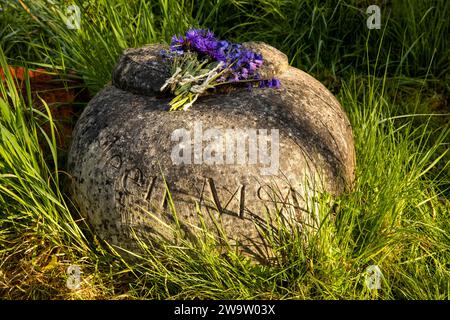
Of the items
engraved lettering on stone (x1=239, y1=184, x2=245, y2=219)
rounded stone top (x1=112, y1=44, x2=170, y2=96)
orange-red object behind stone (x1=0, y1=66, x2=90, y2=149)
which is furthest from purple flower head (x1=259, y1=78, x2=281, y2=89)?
orange-red object behind stone (x1=0, y1=66, x2=90, y2=149)

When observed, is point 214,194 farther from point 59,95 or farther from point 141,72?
point 59,95

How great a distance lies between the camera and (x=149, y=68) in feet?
9.59

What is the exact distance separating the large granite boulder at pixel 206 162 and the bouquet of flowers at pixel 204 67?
0.19 ft

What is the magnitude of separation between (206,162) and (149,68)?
0.63 meters

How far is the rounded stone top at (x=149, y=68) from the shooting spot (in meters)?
2.88

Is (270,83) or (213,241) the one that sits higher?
(270,83)

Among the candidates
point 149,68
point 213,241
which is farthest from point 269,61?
point 213,241

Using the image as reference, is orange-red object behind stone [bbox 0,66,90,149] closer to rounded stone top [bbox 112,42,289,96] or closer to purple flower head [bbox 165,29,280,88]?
rounded stone top [bbox 112,42,289,96]

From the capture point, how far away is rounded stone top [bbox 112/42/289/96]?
2.88 metres

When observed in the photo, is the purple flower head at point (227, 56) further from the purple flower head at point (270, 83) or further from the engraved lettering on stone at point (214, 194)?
the engraved lettering on stone at point (214, 194)

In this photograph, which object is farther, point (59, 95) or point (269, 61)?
point (59, 95)

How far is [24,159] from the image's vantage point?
2.79 m

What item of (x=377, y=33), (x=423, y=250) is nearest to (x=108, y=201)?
(x=423, y=250)

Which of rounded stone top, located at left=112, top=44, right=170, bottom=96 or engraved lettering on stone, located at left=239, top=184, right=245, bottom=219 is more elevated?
rounded stone top, located at left=112, top=44, right=170, bottom=96
